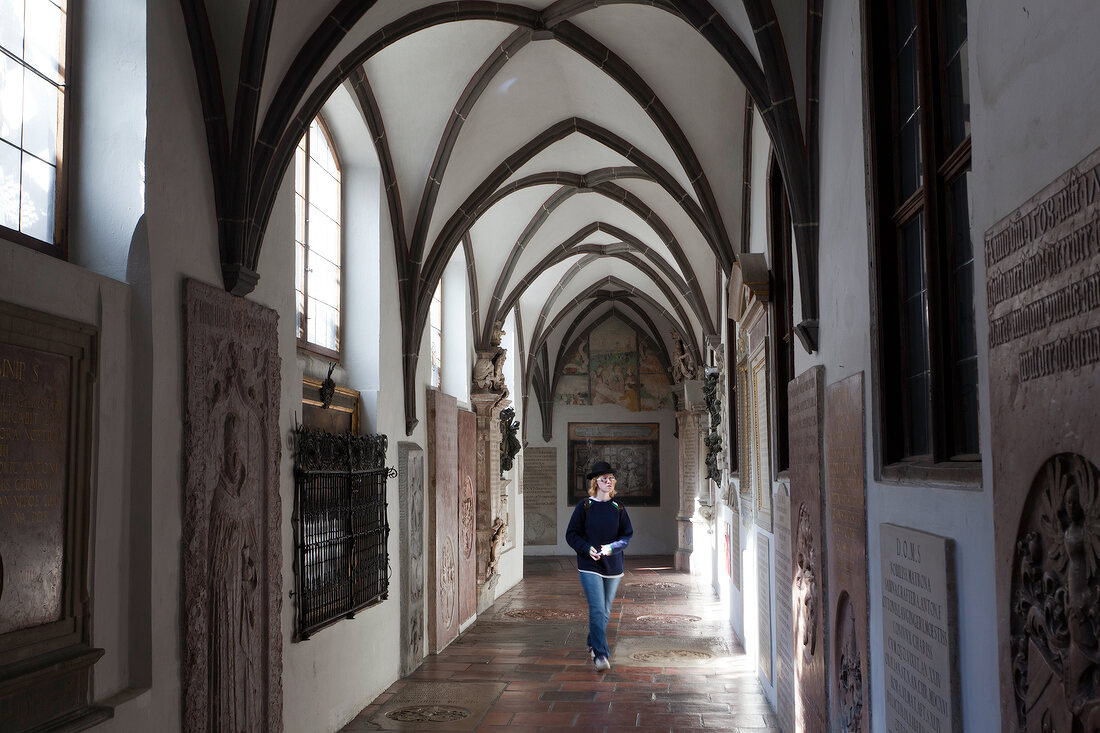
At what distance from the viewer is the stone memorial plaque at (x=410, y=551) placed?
8.02m

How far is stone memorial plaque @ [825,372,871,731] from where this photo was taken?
3.84m

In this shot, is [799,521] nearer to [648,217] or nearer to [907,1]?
[907,1]

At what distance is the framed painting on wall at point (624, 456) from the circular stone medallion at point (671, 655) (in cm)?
1116

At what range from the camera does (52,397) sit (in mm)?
3383

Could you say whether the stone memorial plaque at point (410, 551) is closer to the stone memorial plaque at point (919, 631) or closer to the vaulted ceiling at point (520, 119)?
the vaulted ceiling at point (520, 119)

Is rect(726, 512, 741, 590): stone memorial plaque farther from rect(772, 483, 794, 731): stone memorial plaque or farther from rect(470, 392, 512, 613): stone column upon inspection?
rect(772, 483, 794, 731): stone memorial plaque

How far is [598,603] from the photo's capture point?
785 centimetres

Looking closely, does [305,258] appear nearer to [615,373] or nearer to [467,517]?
[467,517]

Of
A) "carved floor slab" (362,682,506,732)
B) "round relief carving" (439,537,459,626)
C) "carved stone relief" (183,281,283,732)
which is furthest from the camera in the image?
"round relief carving" (439,537,459,626)

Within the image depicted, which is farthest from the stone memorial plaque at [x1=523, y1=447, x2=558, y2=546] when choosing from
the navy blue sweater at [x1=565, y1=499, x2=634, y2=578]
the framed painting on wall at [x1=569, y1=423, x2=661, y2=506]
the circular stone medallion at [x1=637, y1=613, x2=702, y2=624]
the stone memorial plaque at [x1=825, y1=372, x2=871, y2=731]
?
the stone memorial plaque at [x1=825, y1=372, x2=871, y2=731]

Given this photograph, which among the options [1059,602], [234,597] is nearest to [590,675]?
[234,597]

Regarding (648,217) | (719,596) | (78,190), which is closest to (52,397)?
(78,190)

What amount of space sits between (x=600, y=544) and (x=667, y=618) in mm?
3438

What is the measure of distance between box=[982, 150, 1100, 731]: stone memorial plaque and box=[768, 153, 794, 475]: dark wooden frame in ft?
14.0
